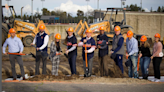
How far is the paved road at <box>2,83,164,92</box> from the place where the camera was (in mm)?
5477

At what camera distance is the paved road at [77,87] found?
5.48 m

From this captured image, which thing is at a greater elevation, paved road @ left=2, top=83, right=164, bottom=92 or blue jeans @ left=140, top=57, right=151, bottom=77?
blue jeans @ left=140, top=57, right=151, bottom=77

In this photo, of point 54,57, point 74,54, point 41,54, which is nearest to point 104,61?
point 74,54

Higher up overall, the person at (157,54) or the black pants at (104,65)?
the person at (157,54)

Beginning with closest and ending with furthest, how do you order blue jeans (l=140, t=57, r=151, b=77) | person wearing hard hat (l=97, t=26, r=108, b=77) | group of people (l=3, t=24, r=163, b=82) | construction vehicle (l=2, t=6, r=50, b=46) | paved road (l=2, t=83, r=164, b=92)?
paved road (l=2, t=83, r=164, b=92) < group of people (l=3, t=24, r=163, b=82) < blue jeans (l=140, t=57, r=151, b=77) < person wearing hard hat (l=97, t=26, r=108, b=77) < construction vehicle (l=2, t=6, r=50, b=46)

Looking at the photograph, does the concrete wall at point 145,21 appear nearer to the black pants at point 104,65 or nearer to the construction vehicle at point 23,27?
the construction vehicle at point 23,27

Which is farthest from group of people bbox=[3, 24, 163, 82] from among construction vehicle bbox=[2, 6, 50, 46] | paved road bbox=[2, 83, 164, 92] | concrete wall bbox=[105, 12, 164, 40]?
concrete wall bbox=[105, 12, 164, 40]

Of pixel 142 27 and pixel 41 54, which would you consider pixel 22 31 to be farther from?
pixel 142 27

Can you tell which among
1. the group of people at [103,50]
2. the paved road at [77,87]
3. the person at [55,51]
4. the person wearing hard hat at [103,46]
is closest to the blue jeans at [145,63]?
the group of people at [103,50]

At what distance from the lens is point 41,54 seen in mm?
7453

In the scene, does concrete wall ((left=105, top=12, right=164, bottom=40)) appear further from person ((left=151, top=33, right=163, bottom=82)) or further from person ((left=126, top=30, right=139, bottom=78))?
person ((left=151, top=33, right=163, bottom=82))

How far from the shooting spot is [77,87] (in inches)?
225

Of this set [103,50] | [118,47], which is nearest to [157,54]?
[118,47]

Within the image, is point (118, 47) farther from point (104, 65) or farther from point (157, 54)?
point (157, 54)
